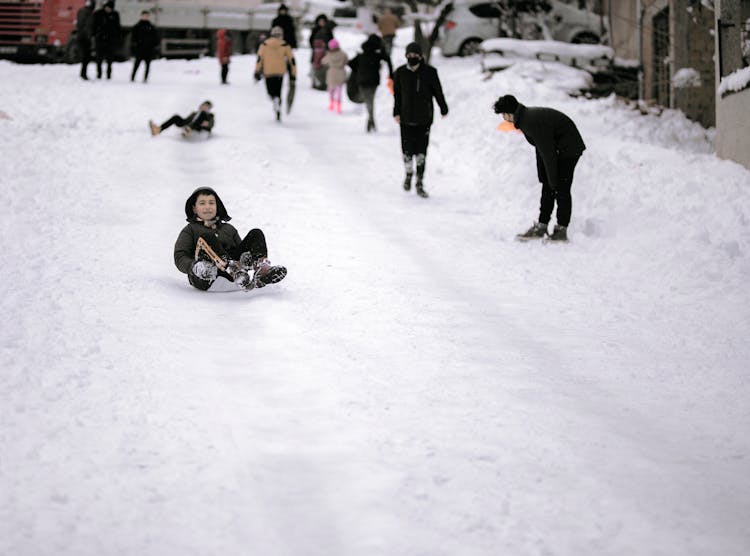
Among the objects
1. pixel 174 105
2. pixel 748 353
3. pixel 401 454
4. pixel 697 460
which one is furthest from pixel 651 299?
pixel 174 105

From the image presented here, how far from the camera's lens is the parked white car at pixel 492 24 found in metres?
24.9

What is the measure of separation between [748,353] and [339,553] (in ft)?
11.7

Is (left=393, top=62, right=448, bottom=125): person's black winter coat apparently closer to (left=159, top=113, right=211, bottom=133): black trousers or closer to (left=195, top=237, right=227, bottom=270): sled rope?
(left=159, top=113, right=211, bottom=133): black trousers

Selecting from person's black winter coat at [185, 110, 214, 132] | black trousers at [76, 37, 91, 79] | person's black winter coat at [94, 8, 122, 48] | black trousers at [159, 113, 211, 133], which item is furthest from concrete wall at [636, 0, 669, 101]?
black trousers at [76, 37, 91, 79]

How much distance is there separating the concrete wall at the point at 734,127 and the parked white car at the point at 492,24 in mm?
13504

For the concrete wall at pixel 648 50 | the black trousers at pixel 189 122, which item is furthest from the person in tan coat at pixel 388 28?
the black trousers at pixel 189 122

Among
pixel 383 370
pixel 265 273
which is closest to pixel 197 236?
pixel 265 273

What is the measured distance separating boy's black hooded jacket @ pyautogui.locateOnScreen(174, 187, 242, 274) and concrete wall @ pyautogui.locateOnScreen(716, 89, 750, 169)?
21.1ft

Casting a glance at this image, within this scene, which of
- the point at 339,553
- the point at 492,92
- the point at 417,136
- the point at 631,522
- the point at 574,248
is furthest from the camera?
the point at 492,92

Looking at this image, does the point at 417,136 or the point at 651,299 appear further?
the point at 417,136

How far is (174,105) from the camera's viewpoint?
1795 centimetres

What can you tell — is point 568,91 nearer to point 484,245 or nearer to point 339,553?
point 484,245

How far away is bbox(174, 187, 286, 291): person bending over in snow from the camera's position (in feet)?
23.1

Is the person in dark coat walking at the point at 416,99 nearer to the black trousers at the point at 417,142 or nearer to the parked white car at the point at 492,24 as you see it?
the black trousers at the point at 417,142
